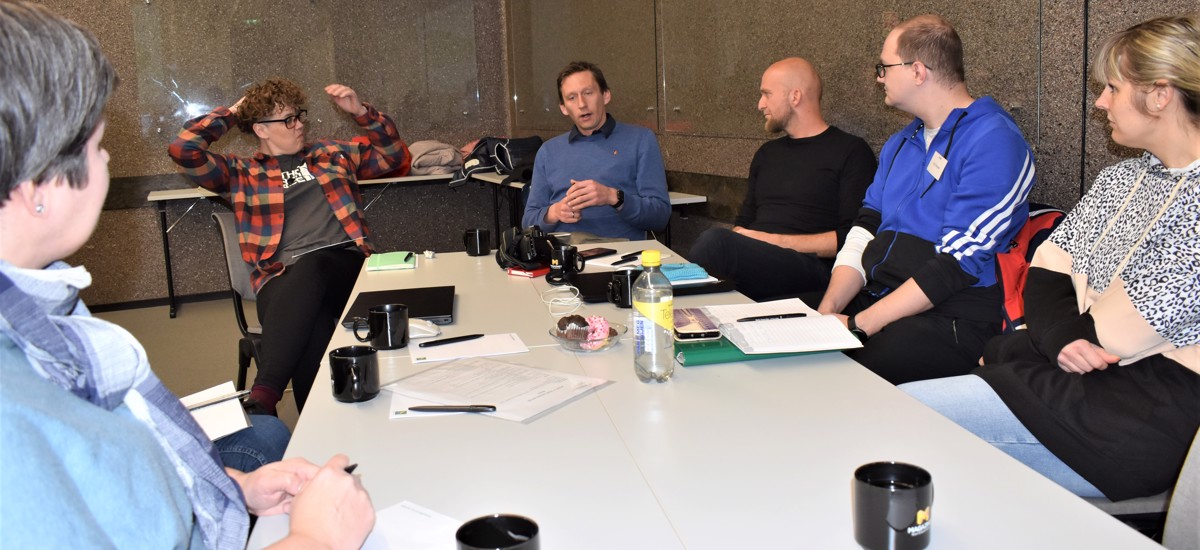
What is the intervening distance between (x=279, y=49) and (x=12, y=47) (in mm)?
6008

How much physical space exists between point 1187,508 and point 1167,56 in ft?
3.02

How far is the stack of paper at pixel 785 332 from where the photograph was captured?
1639 millimetres

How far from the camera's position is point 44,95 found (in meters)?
0.83

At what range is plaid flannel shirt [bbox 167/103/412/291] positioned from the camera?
338 centimetres

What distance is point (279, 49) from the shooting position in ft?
21.0

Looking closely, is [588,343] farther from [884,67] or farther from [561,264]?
[884,67]

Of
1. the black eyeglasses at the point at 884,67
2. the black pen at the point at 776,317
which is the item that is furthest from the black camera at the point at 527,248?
the black eyeglasses at the point at 884,67

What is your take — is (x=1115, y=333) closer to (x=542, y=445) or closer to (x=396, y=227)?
(x=542, y=445)

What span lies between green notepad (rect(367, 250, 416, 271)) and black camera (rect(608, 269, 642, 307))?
951 millimetres

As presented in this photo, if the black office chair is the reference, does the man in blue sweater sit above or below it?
above

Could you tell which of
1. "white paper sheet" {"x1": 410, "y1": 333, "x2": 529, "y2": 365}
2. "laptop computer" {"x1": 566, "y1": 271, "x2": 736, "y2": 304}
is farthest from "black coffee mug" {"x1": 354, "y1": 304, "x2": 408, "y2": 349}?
"laptop computer" {"x1": 566, "y1": 271, "x2": 736, "y2": 304}

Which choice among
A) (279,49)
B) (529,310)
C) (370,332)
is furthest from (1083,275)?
(279,49)

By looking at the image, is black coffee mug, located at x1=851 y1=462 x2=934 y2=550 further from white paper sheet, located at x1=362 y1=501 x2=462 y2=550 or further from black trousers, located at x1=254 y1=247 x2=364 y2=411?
black trousers, located at x1=254 y1=247 x2=364 y2=411

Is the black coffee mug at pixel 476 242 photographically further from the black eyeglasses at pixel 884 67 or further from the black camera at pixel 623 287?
the black eyeglasses at pixel 884 67
